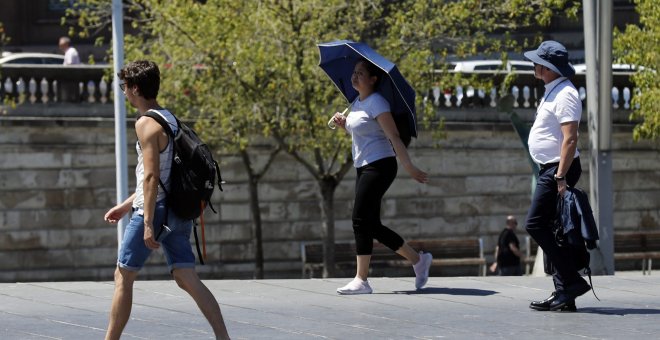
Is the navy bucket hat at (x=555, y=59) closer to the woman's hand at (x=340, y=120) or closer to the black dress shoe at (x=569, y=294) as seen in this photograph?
the black dress shoe at (x=569, y=294)

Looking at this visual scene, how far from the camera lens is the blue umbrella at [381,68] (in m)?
11.5

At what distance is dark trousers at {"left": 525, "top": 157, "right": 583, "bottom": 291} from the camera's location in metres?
10.9

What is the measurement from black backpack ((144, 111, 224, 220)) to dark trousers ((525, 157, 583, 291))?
111 inches

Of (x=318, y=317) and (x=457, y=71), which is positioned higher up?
(x=457, y=71)

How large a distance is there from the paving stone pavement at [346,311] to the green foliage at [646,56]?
12.7 metres

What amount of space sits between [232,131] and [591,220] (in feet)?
51.0

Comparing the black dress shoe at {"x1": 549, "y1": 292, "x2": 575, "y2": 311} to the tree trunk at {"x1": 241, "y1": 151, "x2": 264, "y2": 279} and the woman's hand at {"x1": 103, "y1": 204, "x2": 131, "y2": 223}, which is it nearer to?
the woman's hand at {"x1": 103, "y1": 204, "x2": 131, "y2": 223}

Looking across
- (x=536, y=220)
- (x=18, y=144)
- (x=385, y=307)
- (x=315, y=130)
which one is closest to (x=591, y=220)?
(x=536, y=220)

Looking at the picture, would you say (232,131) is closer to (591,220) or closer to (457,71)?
(457,71)

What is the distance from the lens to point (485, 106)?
29.1m

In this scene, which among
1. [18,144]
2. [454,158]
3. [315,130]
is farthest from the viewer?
[454,158]

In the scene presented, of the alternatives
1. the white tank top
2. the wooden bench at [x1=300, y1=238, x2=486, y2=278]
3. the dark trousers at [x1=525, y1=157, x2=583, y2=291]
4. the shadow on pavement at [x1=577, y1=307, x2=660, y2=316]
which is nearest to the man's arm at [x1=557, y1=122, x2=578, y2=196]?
the dark trousers at [x1=525, y1=157, x2=583, y2=291]

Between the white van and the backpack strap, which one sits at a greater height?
the white van

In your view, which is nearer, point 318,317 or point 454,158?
point 318,317
